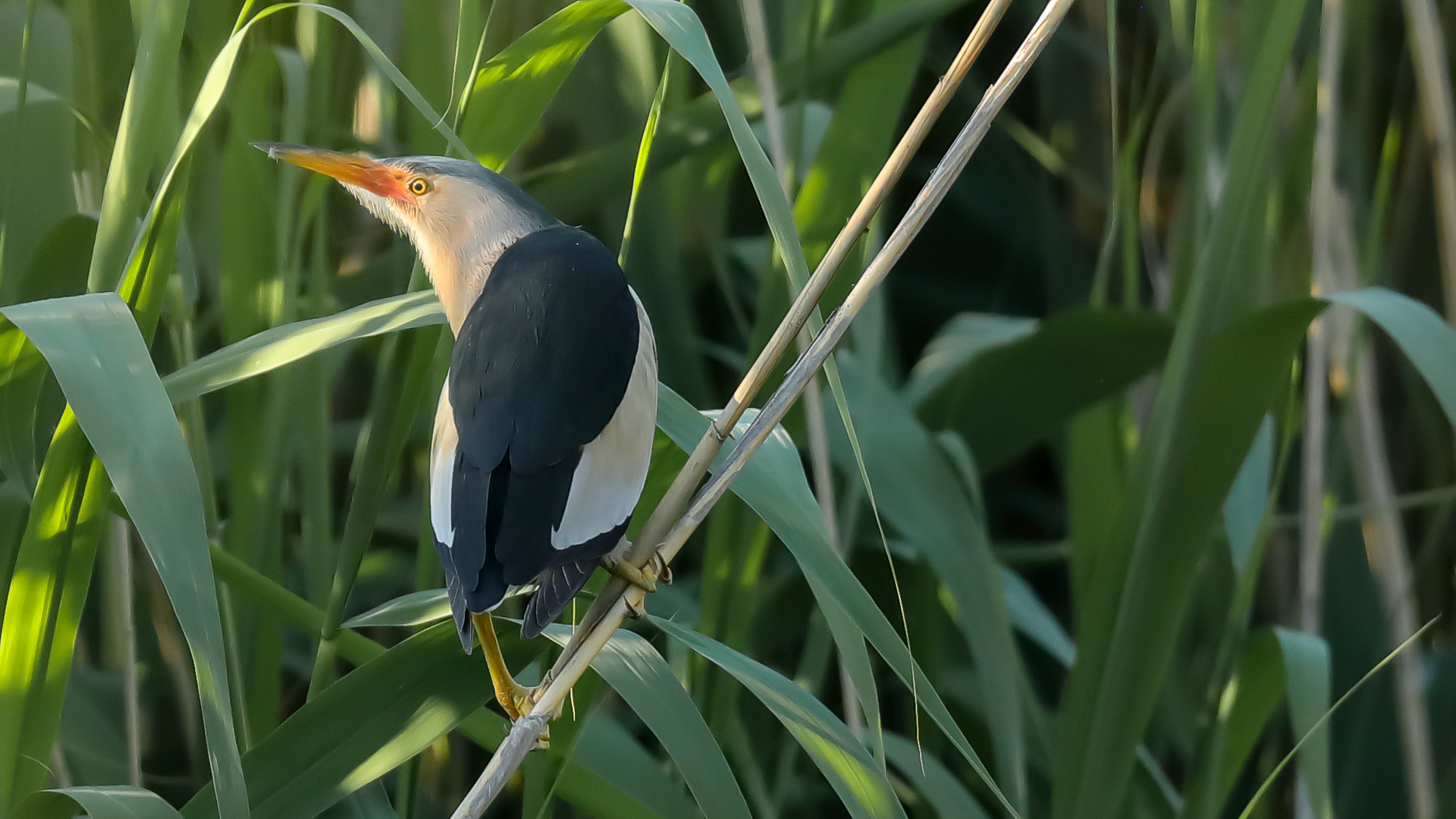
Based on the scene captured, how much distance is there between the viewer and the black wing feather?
0.50m

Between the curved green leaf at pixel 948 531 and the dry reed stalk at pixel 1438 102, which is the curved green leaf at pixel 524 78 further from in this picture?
the dry reed stalk at pixel 1438 102

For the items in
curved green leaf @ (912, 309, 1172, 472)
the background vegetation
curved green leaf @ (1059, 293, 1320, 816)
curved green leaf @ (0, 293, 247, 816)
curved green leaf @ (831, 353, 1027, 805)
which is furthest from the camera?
curved green leaf @ (912, 309, 1172, 472)

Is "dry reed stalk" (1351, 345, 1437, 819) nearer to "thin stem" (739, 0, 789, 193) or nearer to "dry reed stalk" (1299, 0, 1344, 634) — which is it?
"dry reed stalk" (1299, 0, 1344, 634)

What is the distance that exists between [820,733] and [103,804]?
31 centimetres

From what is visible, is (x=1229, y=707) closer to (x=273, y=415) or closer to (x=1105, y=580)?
(x=1105, y=580)

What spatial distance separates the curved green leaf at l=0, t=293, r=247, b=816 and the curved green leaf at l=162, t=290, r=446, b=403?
0.21 ft

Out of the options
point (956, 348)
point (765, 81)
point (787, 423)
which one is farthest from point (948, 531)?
point (765, 81)

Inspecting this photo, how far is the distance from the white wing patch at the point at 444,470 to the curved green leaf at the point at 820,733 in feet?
0.35

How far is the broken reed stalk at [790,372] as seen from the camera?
0.52 m

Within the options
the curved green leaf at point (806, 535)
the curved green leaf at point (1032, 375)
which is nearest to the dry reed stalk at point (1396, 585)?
the curved green leaf at point (1032, 375)

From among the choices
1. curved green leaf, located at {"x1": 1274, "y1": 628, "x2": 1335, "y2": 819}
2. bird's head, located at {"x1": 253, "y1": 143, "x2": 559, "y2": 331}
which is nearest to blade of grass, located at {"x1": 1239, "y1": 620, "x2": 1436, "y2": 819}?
curved green leaf, located at {"x1": 1274, "y1": 628, "x2": 1335, "y2": 819}

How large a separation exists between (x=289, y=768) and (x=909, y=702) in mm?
615

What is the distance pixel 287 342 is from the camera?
1.83ft

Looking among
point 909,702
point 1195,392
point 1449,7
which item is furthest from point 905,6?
point 1449,7
